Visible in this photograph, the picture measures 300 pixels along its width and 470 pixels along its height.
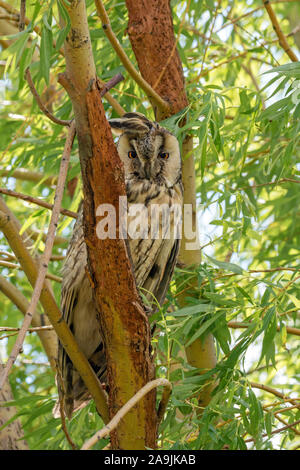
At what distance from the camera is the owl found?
6.82 feet

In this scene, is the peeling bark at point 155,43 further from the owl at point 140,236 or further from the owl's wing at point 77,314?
the owl's wing at point 77,314

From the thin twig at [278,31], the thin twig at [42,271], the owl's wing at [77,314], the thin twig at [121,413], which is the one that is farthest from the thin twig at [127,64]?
the thin twig at [121,413]

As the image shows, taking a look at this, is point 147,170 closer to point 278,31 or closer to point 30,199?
point 30,199

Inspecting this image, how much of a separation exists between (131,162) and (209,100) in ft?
1.22

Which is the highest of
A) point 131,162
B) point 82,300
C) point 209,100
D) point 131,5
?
point 131,5

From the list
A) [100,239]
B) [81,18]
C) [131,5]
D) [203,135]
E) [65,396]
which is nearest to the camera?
[81,18]

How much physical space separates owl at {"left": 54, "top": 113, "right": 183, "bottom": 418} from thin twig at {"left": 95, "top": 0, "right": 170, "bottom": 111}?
106 mm

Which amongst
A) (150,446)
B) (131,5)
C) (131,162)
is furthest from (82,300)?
(131,5)

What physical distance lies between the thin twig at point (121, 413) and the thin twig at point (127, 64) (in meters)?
0.89

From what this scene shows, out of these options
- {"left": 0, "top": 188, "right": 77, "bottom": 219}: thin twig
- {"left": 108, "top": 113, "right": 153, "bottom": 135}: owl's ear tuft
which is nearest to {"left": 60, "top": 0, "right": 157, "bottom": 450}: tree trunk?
{"left": 0, "top": 188, "right": 77, "bottom": 219}: thin twig

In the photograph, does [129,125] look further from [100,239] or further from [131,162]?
[100,239]

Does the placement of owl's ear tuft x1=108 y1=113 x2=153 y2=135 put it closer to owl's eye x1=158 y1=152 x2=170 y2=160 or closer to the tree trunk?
owl's eye x1=158 y1=152 x2=170 y2=160

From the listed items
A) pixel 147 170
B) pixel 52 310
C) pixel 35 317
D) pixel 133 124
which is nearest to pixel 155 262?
pixel 147 170
